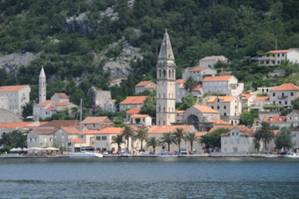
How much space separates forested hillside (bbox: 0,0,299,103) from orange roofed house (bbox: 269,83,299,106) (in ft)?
27.1

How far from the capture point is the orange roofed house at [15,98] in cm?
15438

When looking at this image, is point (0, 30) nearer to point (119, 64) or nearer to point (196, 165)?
point (119, 64)

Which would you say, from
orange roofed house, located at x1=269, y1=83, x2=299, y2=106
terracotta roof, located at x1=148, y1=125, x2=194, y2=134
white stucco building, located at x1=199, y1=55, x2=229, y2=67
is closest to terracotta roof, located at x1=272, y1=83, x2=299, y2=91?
orange roofed house, located at x1=269, y1=83, x2=299, y2=106

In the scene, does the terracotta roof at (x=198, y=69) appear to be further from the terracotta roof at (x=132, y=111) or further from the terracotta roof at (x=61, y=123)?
the terracotta roof at (x=61, y=123)

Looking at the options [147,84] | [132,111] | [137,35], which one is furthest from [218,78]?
[137,35]

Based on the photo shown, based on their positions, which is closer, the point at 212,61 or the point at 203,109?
the point at 203,109

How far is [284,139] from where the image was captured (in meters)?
121

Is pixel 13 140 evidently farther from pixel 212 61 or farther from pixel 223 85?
pixel 212 61

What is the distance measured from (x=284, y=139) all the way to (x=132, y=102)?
84.5 ft

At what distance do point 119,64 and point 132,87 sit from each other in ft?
30.0

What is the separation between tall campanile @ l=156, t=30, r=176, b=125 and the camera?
135 m

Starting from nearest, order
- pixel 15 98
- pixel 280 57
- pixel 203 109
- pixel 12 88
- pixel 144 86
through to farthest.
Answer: pixel 203 109, pixel 280 57, pixel 144 86, pixel 15 98, pixel 12 88

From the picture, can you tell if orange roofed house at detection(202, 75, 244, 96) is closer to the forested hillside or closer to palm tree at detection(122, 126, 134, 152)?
the forested hillside

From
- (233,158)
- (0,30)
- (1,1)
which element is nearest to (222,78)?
(233,158)
